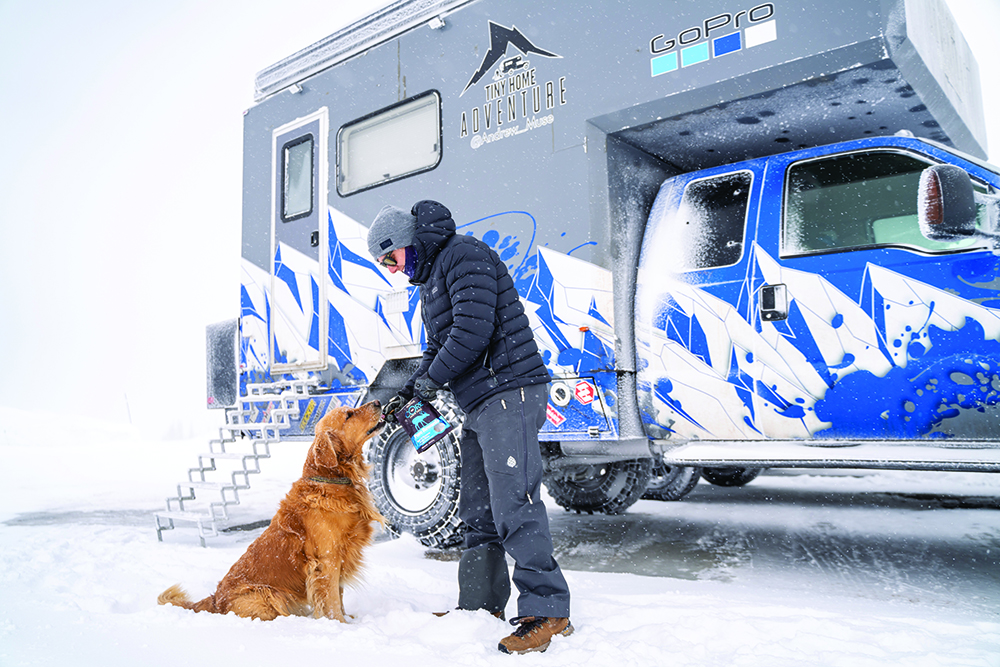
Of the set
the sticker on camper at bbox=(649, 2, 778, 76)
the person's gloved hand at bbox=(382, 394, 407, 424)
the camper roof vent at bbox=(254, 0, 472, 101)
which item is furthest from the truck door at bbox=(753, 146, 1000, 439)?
the camper roof vent at bbox=(254, 0, 472, 101)

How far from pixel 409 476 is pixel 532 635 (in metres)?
2.26

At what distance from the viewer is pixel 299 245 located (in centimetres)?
509

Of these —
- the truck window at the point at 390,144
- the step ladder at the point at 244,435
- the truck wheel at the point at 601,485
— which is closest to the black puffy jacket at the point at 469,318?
the truck window at the point at 390,144

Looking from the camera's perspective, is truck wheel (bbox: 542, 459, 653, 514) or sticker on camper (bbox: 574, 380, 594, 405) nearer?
sticker on camper (bbox: 574, 380, 594, 405)

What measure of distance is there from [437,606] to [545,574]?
78 cm

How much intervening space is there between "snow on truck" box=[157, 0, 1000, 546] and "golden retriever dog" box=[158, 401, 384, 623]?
1.25 metres

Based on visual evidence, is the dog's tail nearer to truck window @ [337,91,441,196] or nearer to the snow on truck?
the snow on truck

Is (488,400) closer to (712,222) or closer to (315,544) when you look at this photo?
(315,544)

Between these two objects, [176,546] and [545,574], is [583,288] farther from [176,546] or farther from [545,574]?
[176,546]

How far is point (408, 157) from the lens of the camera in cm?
460

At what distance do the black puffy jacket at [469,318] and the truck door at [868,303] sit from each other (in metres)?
1.56

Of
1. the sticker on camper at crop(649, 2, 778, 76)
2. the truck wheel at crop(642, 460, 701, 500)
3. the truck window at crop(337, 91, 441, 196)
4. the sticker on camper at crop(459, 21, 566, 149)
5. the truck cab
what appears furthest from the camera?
the truck wheel at crop(642, 460, 701, 500)

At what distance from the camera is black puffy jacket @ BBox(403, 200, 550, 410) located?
2.50 m

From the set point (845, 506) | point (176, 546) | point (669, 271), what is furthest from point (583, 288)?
point (845, 506)
